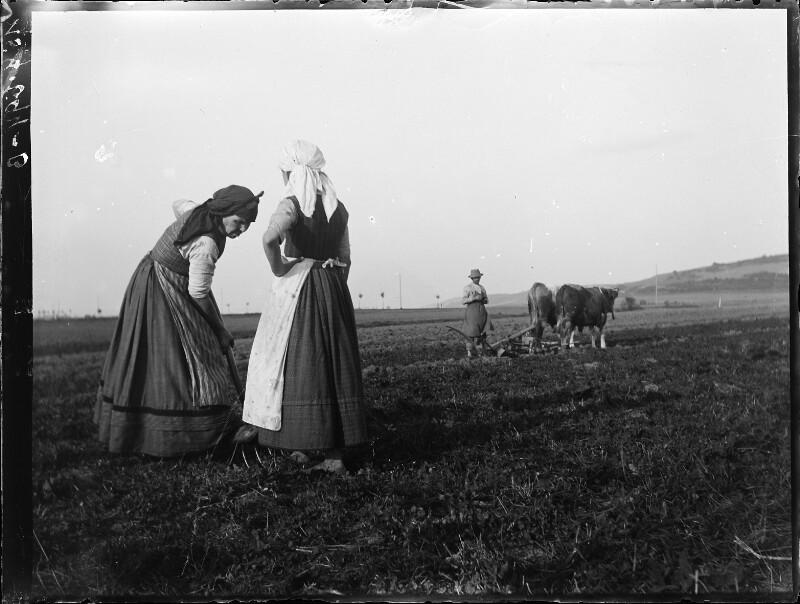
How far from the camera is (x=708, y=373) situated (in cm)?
430

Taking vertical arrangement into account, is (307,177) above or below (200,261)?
above

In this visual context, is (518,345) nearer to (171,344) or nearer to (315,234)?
(315,234)

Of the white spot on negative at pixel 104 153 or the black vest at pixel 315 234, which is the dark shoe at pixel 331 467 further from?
the white spot on negative at pixel 104 153

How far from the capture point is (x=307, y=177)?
3715 mm

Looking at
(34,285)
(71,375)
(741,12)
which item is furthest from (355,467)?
(741,12)

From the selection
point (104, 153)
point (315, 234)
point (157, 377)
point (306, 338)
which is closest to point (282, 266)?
point (315, 234)

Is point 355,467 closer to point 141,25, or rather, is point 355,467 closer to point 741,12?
point 141,25

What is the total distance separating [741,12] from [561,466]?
10.6 feet

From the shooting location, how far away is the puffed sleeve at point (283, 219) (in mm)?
3617

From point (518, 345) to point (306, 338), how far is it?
202 cm

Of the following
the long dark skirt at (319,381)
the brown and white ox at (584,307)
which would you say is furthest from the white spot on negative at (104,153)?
the brown and white ox at (584,307)

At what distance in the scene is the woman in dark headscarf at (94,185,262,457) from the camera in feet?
12.2

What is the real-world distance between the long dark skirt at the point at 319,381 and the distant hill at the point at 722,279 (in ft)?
2.90

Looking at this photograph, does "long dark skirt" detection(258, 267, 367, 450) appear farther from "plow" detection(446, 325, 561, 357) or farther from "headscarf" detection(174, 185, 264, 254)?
"plow" detection(446, 325, 561, 357)
